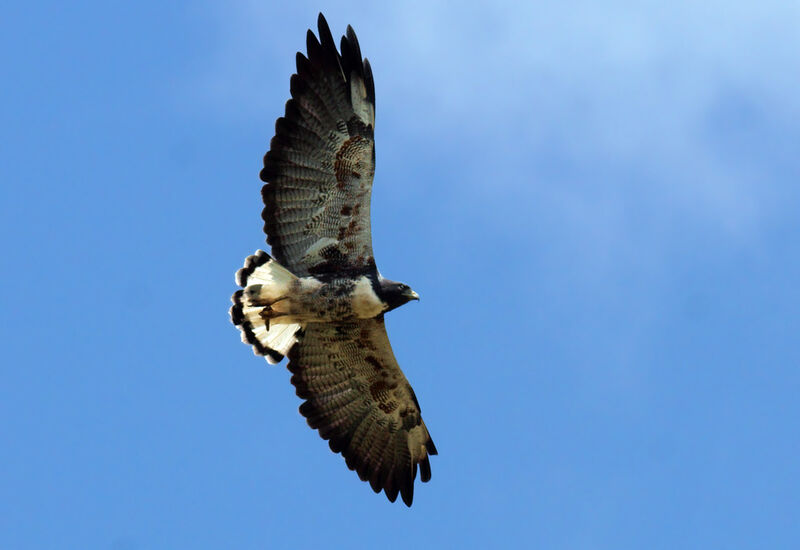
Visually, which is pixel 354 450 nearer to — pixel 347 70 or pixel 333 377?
pixel 333 377

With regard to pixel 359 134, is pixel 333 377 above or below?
below

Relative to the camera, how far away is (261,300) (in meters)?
13.7

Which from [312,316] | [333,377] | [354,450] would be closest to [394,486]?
[354,450]

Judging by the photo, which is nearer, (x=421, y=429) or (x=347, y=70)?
(x=347, y=70)

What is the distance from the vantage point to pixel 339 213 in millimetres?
13695

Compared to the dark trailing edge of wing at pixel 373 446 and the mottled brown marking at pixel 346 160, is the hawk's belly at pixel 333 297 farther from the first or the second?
the mottled brown marking at pixel 346 160

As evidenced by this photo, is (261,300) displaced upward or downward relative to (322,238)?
downward

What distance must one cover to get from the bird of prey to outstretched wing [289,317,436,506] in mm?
21

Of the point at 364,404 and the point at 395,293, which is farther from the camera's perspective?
the point at 364,404

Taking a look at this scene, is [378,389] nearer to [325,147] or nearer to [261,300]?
[261,300]

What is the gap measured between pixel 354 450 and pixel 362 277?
2.47 m

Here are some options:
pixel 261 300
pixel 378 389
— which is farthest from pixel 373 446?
pixel 261 300

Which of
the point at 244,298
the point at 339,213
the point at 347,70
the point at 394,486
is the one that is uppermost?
the point at 347,70

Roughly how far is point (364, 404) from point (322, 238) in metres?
2.39
